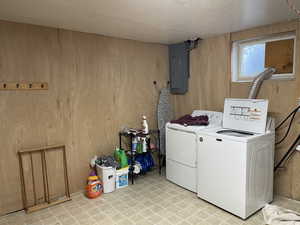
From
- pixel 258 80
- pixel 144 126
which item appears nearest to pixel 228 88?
pixel 258 80

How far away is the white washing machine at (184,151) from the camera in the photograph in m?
2.78

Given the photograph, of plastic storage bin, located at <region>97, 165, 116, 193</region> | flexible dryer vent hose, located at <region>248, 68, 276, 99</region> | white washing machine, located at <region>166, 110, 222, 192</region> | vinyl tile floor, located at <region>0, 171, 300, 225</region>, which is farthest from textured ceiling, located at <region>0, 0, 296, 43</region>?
vinyl tile floor, located at <region>0, 171, 300, 225</region>

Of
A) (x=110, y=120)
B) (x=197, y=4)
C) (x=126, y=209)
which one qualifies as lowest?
(x=126, y=209)

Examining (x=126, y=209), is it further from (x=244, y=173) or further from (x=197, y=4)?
(x=197, y=4)

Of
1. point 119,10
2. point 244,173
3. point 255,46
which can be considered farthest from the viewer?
point 255,46

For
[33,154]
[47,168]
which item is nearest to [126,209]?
[47,168]

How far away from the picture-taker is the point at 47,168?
8.77 ft

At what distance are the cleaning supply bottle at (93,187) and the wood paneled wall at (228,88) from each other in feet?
6.03

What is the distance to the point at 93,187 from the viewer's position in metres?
2.77

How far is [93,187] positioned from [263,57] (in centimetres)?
285

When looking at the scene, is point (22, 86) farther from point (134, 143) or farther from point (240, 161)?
point (240, 161)

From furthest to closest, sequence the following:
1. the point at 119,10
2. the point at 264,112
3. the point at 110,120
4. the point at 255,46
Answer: the point at 110,120, the point at 255,46, the point at 264,112, the point at 119,10

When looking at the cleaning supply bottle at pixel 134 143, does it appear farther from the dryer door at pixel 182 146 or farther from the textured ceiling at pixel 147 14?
the textured ceiling at pixel 147 14

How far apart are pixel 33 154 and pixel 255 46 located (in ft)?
10.6
